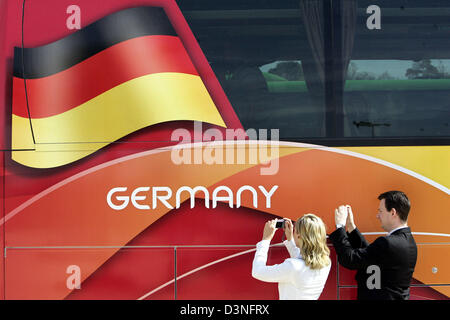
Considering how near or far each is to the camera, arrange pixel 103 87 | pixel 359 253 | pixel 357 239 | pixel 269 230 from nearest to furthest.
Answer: pixel 359 253 < pixel 269 230 < pixel 357 239 < pixel 103 87

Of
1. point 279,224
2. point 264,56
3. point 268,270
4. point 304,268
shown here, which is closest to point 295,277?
point 304,268

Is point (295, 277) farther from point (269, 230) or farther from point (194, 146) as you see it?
point (194, 146)

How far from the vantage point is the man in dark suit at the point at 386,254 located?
11.8 feet

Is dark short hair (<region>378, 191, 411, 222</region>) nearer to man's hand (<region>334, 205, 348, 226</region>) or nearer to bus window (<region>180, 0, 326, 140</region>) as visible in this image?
man's hand (<region>334, 205, 348, 226</region>)

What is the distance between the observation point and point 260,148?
3.92 m

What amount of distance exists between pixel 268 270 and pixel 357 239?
2.48ft

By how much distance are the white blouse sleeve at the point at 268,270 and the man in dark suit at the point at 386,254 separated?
1.33 feet

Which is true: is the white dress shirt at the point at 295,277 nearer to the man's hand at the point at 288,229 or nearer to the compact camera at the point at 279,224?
the man's hand at the point at 288,229

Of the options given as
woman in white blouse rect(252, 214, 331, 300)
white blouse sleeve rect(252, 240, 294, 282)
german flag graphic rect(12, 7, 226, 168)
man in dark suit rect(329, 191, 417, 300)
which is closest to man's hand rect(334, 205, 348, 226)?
man in dark suit rect(329, 191, 417, 300)

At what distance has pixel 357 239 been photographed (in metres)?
3.84

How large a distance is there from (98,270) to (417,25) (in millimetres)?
3096

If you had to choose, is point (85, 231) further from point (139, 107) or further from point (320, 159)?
point (320, 159)

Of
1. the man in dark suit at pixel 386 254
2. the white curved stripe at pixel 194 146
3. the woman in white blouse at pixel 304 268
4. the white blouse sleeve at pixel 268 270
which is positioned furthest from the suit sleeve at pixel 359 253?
the white curved stripe at pixel 194 146

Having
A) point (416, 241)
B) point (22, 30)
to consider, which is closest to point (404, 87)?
point (416, 241)
